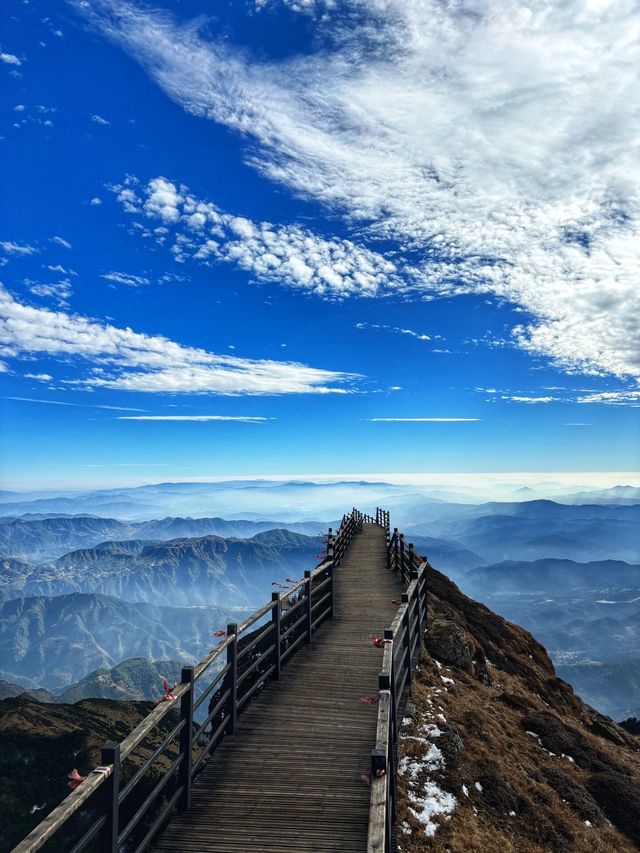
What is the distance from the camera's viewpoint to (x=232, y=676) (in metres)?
8.82

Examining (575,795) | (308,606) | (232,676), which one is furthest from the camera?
(308,606)

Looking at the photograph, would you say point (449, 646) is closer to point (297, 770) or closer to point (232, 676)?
point (232, 676)

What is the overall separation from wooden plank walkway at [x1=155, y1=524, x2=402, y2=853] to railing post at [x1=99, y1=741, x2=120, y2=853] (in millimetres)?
1344

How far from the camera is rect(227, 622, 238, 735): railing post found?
342 inches

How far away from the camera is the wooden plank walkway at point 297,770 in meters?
6.24

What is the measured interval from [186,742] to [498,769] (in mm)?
6535

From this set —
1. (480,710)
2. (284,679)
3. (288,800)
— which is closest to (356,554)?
(480,710)

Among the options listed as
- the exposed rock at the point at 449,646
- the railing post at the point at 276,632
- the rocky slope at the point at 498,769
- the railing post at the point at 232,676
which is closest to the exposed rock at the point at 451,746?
the rocky slope at the point at 498,769

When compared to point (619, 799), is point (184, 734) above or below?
above

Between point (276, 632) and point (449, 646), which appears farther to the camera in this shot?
point (449, 646)

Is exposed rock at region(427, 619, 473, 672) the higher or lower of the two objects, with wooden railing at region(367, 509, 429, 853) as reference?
lower

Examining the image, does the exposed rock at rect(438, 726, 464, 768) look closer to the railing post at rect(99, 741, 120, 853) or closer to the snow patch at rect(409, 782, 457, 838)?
the snow patch at rect(409, 782, 457, 838)

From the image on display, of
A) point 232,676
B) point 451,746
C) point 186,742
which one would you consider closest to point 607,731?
point 451,746

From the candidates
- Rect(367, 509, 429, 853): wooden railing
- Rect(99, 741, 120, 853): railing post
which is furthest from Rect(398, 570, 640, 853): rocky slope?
Rect(99, 741, 120, 853): railing post
